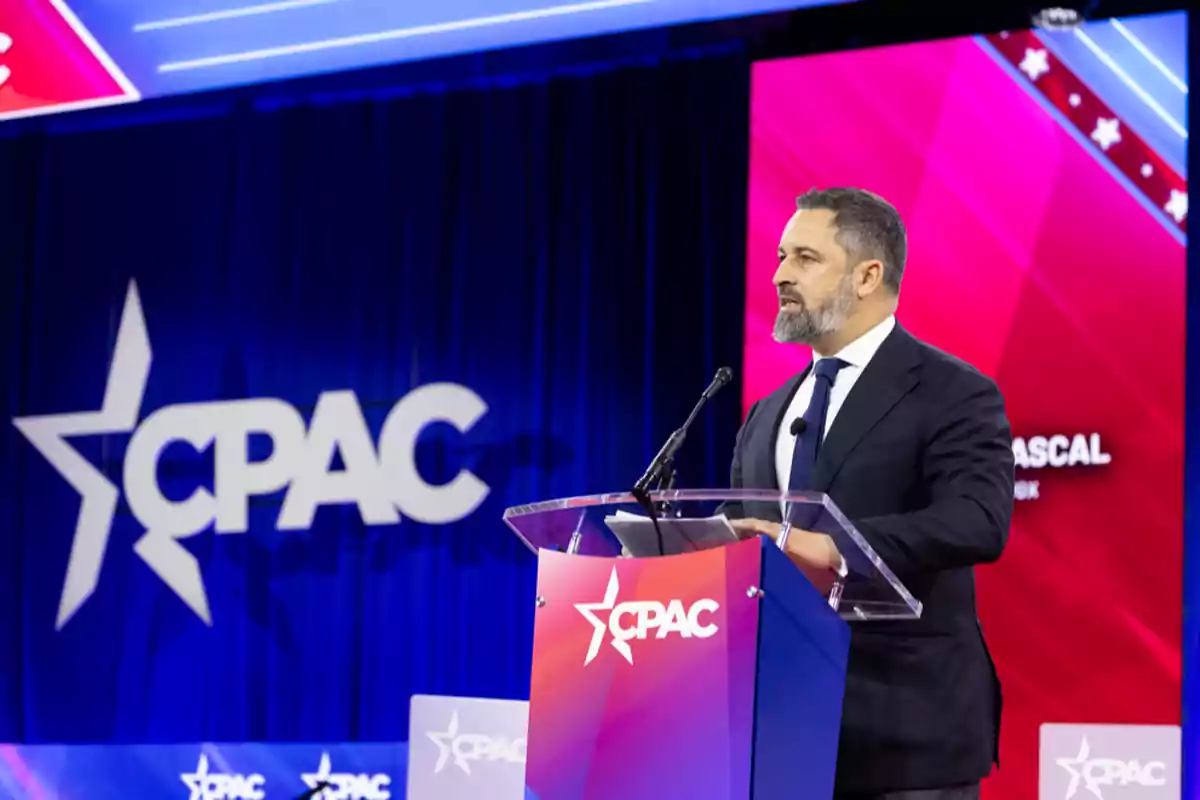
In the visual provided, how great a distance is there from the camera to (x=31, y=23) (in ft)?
18.8

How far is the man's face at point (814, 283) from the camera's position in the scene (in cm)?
233

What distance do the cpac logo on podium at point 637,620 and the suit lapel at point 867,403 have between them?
42 cm

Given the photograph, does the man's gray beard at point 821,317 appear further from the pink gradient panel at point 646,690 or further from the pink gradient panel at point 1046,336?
the pink gradient panel at point 1046,336

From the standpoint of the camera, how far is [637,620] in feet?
6.14

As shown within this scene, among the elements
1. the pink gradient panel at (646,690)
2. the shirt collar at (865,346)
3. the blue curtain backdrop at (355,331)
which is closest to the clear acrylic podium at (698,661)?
the pink gradient panel at (646,690)

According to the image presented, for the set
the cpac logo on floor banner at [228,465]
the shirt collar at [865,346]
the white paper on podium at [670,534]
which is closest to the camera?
the white paper on podium at [670,534]

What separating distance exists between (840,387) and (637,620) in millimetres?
612

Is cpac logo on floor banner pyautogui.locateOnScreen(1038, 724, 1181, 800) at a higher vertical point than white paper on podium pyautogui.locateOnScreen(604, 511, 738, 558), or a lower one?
lower

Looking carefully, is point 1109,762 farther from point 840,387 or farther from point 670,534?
point 670,534

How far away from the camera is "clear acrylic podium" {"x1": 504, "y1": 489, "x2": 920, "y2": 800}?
1.78m

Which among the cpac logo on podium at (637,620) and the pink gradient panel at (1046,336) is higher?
the pink gradient panel at (1046,336)

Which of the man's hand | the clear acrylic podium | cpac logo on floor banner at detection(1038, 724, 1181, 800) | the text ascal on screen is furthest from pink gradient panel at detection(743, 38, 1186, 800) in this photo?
the man's hand

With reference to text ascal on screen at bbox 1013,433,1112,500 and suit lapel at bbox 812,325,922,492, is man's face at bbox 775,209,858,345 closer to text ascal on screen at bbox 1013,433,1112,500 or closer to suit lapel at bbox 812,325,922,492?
suit lapel at bbox 812,325,922,492

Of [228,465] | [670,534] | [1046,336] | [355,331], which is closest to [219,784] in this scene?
A: [228,465]
